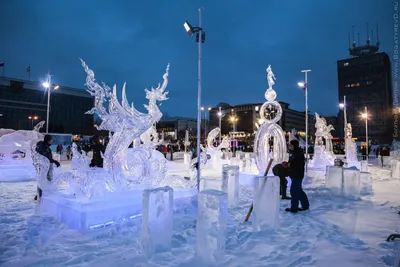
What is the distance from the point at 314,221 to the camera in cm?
547

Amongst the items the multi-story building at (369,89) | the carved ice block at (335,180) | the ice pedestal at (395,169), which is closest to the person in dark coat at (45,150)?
the carved ice block at (335,180)

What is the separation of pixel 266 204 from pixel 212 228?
5.50ft

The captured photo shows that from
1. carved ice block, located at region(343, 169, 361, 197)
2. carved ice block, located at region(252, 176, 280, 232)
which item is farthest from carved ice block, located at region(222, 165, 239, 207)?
carved ice block, located at region(343, 169, 361, 197)

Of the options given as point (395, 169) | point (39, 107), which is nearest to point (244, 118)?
point (39, 107)

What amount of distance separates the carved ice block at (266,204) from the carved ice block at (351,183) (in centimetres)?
406

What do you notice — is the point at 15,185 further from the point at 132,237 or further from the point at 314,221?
the point at 314,221

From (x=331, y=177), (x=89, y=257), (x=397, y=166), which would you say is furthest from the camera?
(x=397, y=166)

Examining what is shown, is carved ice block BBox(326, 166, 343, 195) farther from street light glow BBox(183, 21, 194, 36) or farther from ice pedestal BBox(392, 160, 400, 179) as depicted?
ice pedestal BBox(392, 160, 400, 179)

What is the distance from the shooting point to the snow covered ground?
3.66 meters

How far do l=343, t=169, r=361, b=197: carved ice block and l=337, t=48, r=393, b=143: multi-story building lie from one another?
68.8 meters

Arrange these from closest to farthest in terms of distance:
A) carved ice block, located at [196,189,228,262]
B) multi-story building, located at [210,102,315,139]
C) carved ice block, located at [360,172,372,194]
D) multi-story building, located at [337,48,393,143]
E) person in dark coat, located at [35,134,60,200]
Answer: carved ice block, located at [196,189,228,262], person in dark coat, located at [35,134,60,200], carved ice block, located at [360,172,372,194], multi-story building, located at [337,48,393,143], multi-story building, located at [210,102,315,139]

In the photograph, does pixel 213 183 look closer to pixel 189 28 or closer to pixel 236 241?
pixel 236 241

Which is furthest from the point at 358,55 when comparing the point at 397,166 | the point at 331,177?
the point at 331,177

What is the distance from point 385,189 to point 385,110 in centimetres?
7124
